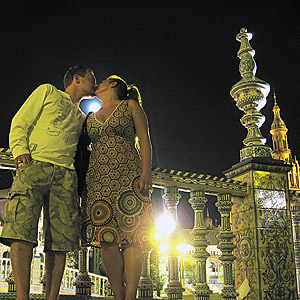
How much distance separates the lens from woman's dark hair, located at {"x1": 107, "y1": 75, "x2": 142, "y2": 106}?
3.05 m

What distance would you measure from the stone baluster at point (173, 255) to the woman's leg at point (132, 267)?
3.49 feet

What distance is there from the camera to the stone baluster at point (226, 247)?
3.88 metres

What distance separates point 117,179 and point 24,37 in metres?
11.9

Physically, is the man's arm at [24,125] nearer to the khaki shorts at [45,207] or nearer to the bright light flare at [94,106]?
the khaki shorts at [45,207]

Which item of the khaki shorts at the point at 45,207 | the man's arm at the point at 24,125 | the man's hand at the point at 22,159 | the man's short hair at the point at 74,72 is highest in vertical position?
the man's short hair at the point at 74,72

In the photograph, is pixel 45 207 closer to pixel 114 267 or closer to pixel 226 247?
pixel 114 267

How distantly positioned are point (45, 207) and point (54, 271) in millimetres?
398

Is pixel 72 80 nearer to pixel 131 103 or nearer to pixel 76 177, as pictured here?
pixel 131 103

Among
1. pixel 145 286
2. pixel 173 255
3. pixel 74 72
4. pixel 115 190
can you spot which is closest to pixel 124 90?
pixel 74 72

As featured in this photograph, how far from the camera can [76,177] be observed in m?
2.84

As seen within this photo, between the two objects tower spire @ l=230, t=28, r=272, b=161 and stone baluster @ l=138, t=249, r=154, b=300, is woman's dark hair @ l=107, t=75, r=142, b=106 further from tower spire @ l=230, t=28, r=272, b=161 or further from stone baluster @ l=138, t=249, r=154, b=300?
tower spire @ l=230, t=28, r=272, b=161

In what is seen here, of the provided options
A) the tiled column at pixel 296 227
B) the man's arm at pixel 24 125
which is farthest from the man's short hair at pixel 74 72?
the tiled column at pixel 296 227

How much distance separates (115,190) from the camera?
2.74m

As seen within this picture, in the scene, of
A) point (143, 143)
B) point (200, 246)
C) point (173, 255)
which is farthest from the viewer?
point (200, 246)
